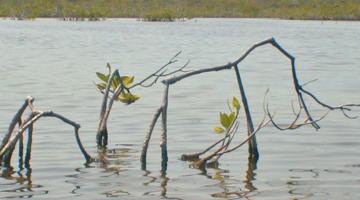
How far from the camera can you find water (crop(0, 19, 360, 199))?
33.8 feet

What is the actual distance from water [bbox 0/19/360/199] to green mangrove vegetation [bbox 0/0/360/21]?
32007mm

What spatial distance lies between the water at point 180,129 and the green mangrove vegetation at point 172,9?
3201 centimetres

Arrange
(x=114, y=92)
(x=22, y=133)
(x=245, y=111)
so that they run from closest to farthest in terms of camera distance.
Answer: (x=22, y=133), (x=245, y=111), (x=114, y=92)

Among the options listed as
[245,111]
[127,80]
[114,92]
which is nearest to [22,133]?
[114,92]

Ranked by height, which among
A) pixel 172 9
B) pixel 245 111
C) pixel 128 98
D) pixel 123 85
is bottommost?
pixel 245 111

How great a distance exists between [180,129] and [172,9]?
6353 centimetres

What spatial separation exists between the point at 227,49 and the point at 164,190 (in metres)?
25.1

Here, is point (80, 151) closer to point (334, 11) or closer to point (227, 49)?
point (227, 49)

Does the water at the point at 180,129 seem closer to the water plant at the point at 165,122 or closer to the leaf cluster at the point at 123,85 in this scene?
the water plant at the point at 165,122

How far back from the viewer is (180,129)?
1461 cm

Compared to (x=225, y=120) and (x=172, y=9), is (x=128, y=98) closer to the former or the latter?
(x=225, y=120)

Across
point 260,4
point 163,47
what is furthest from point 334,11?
point 163,47

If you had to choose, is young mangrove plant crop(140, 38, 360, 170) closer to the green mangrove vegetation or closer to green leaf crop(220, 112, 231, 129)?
green leaf crop(220, 112, 231, 129)

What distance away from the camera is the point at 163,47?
35.7 m
